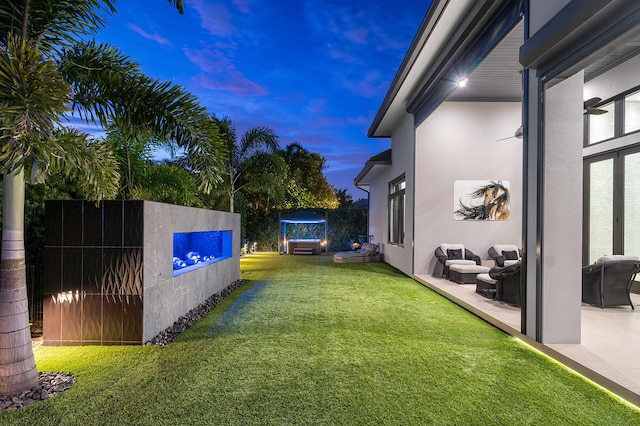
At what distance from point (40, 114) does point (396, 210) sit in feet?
33.8

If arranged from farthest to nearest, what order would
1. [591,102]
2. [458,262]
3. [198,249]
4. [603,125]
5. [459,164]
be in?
[459,164] < [458,262] < [603,125] < [198,249] < [591,102]

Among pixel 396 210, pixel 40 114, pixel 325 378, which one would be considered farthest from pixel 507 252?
pixel 40 114

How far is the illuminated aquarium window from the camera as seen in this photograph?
5180 millimetres

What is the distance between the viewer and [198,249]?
604 centimetres

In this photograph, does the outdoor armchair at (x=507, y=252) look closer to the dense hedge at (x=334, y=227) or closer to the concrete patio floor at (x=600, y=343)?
the concrete patio floor at (x=600, y=343)

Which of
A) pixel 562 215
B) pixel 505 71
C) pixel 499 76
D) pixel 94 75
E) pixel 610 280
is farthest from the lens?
pixel 499 76

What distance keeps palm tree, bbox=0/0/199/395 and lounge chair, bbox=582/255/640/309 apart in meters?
6.19

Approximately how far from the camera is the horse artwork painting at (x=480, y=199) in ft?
28.9

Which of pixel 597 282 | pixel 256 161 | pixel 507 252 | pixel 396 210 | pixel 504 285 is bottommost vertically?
pixel 504 285

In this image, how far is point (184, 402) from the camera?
2574 mm

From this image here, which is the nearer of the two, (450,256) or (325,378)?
(325,378)

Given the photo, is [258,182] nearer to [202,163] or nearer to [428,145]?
[428,145]

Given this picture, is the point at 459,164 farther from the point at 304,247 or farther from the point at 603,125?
the point at 304,247

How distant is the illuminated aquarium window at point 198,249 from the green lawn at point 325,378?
1.07m
